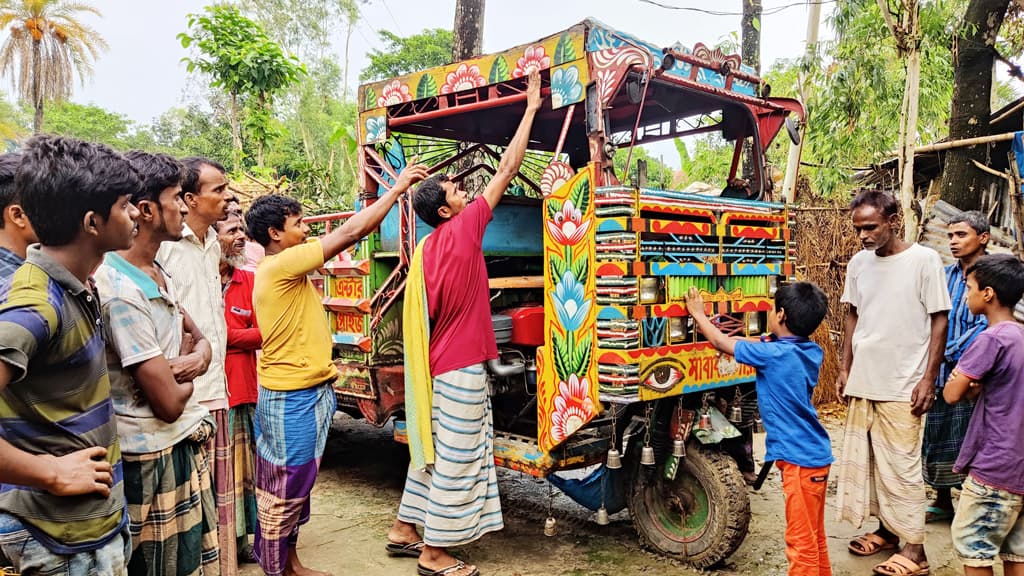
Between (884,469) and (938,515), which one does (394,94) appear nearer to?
(884,469)

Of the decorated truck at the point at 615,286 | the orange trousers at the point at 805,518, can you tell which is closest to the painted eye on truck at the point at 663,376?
the decorated truck at the point at 615,286

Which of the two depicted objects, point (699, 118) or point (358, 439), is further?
point (358, 439)

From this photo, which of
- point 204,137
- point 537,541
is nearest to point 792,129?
point 537,541

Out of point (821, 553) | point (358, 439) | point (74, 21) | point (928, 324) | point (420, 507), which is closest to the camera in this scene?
point (821, 553)

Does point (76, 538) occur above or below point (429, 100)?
below

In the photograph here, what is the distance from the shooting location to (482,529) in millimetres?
3613

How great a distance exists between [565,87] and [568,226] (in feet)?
2.56

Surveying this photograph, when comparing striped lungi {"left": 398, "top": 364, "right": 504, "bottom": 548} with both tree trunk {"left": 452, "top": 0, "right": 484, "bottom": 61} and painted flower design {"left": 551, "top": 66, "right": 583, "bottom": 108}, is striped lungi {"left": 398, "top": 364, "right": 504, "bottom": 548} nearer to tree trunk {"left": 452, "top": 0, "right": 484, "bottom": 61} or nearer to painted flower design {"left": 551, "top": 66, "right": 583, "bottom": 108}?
painted flower design {"left": 551, "top": 66, "right": 583, "bottom": 108}

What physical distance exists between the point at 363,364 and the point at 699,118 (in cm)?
297

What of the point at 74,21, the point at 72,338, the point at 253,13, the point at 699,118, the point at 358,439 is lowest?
the point at 358,439

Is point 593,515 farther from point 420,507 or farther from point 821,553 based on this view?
point 821,553

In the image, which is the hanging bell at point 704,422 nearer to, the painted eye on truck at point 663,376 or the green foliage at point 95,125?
the painted eye on truck at point 663,376

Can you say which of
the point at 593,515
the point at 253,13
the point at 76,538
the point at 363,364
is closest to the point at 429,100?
the point at 363,364

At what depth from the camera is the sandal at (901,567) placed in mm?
3449
